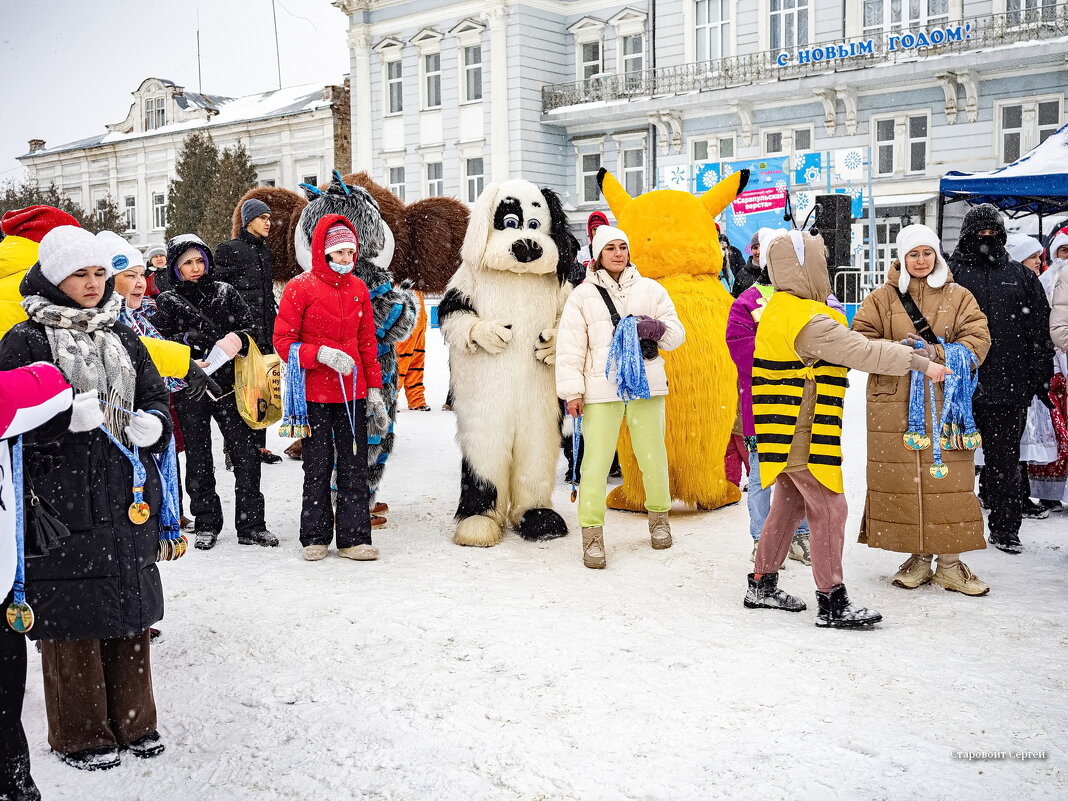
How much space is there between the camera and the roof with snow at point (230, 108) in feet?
102

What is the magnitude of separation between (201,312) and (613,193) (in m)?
2.72

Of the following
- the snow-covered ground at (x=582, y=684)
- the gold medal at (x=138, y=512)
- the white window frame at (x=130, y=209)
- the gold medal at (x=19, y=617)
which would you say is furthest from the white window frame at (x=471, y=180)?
the gold medal at (x=19, y=617)

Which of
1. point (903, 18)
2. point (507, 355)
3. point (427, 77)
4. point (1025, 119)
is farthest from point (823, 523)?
point (427, 77)

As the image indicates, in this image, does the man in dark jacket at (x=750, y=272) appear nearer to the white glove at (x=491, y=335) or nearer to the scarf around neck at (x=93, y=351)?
the white glove at (x=491, y=335)

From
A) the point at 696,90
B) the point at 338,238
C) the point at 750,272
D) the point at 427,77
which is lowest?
the point at 750,272

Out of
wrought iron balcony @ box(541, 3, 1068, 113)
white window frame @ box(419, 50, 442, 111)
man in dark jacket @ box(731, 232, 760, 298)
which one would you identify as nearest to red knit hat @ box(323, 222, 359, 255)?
man in dark jacket @ box(731, 232, 760, 298)

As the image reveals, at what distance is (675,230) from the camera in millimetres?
6113

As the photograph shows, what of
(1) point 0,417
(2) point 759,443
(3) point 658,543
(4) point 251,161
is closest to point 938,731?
(2) point 759,443

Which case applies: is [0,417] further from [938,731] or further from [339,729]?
[938,731]

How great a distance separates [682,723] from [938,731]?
80cm

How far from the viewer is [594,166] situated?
1019 inches

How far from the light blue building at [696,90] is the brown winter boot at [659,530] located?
9.85m

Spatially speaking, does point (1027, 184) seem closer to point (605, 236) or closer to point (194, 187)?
point (605, 236)

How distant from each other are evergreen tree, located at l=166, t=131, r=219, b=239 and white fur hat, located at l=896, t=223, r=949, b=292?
27711 mm
